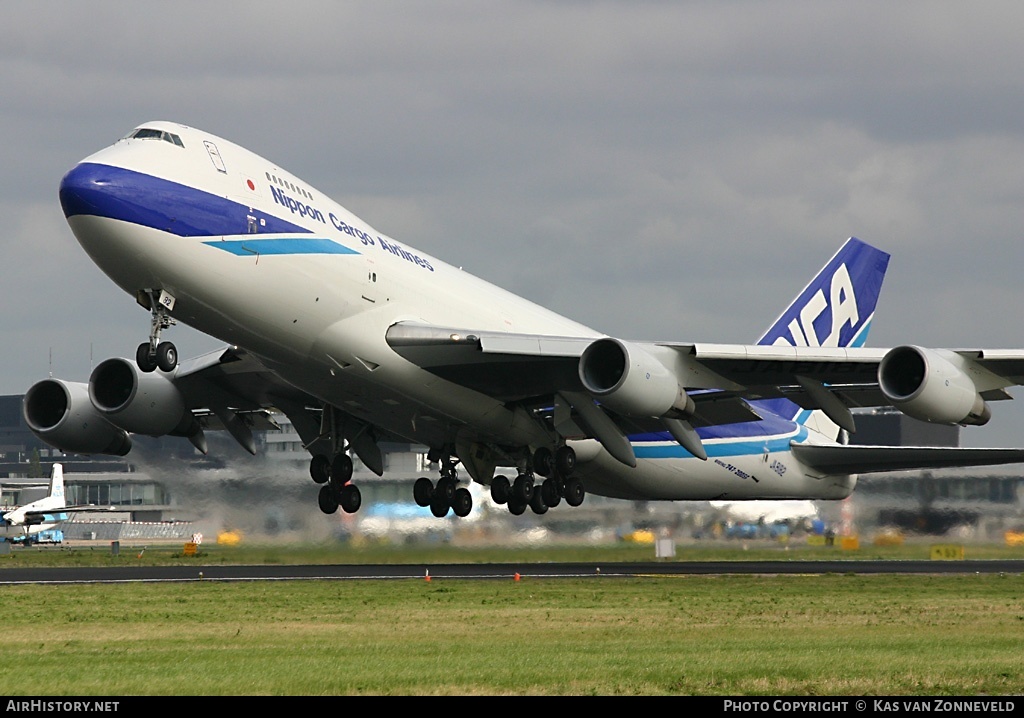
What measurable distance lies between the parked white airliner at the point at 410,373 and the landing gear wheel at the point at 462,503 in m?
0.04

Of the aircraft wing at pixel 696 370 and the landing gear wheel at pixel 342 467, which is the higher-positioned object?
the aircraft wing at pixel 696 370

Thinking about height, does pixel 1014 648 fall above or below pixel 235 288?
below

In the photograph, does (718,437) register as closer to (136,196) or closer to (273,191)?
(273,191)

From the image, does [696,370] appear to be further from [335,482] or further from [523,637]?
[335,482]

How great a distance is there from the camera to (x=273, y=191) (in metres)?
24.2

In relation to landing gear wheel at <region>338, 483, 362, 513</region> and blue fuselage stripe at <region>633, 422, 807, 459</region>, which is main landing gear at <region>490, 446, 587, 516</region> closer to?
blue fuselage stripe at <region>633, 422, 807, 459</region>

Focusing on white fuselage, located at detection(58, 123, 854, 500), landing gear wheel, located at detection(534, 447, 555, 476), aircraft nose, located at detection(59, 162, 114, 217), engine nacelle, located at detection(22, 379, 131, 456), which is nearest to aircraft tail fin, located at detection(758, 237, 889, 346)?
white fuselage, located at detection(58, 123, 854, 500)

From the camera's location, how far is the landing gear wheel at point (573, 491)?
31.4 meters

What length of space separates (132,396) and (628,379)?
12.4 m

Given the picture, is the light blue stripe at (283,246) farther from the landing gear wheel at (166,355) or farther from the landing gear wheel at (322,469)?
the landing gear wheel at (322,469)

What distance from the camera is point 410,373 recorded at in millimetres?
26641

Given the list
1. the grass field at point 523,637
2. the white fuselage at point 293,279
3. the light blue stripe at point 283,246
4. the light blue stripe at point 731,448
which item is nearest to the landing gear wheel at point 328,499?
the white fuselage at point 293,279
